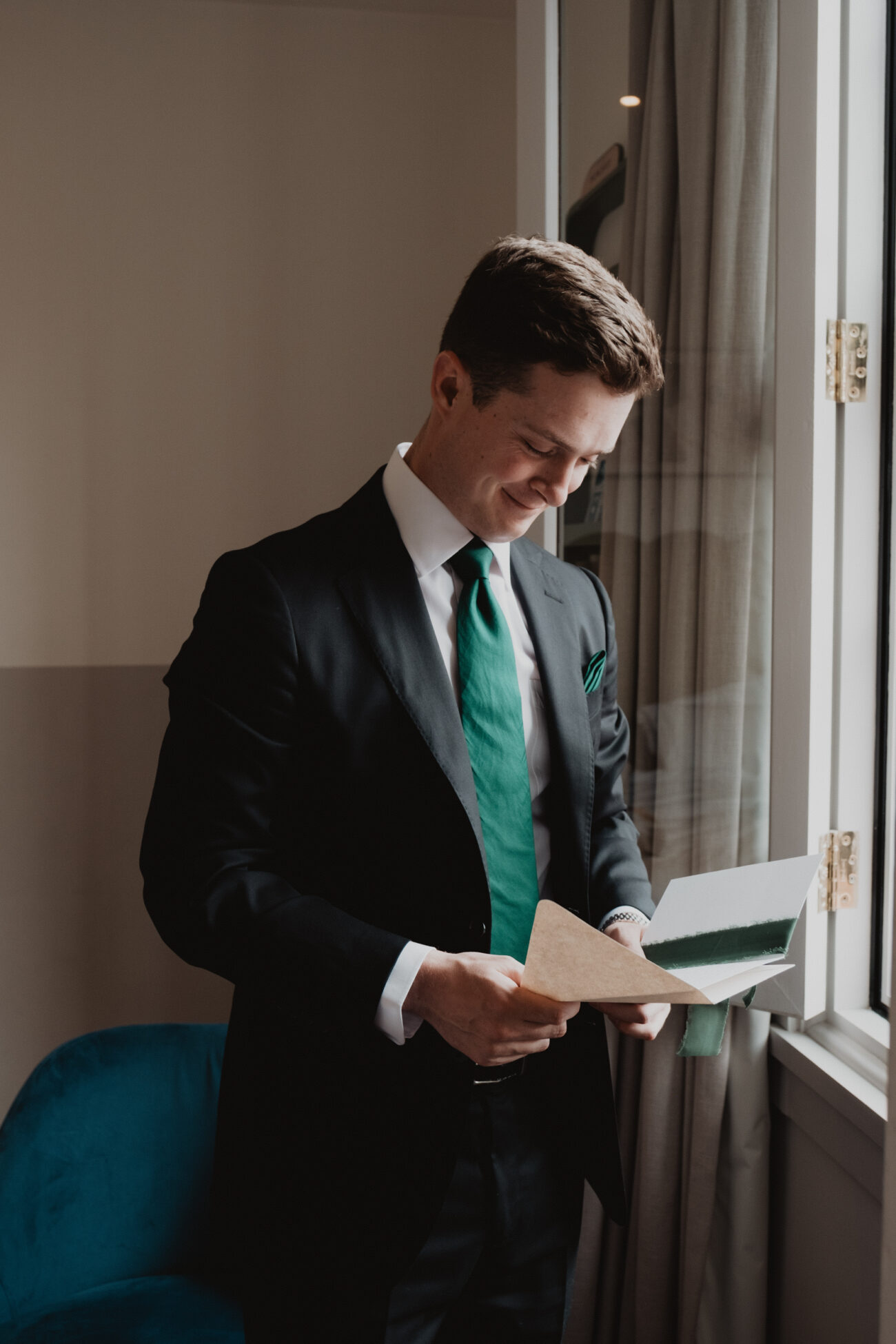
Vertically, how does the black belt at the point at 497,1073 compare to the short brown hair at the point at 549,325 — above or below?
below

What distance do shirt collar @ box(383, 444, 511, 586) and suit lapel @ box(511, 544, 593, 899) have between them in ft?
0.40

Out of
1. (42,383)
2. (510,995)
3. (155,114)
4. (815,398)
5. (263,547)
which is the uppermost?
(155,114)

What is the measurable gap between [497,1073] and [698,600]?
0.87m

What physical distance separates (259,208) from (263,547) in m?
1.81

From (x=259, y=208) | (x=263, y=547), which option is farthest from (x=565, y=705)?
(x=259, y=208)

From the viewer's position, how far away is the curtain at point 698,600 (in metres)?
1.55

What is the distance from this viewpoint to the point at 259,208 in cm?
254

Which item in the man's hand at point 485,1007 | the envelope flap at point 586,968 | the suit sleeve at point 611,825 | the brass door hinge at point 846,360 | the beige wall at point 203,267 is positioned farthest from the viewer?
the beige wall at point 203,267

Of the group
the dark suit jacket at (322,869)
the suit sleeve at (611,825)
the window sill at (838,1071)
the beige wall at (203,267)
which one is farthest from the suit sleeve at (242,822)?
the beige wall at (203,267)

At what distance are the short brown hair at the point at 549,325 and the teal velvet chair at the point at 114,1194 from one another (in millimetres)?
1307

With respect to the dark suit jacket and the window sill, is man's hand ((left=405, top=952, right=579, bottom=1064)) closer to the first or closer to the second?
the dark suit jacket

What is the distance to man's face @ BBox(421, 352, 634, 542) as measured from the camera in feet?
3.40

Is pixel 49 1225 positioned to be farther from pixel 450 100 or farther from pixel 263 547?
pixel 450 100

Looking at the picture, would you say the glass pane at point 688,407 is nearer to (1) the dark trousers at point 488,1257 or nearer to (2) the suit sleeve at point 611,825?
(2) the suit sleeve at point 611,825
